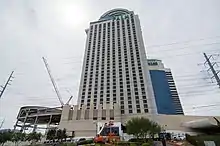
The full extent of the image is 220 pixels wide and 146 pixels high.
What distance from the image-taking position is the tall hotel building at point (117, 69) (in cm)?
11544

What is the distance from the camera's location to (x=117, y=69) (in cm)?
13075

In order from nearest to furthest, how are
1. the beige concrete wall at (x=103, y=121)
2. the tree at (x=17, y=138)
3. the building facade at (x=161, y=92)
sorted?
the tree at (x=17, y=138)
the beige concrete wall at (x=103, y=121)
the building facade at (x=161, y=92)

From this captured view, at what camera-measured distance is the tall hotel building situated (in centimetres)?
11544

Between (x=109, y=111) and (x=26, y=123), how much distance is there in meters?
61.7

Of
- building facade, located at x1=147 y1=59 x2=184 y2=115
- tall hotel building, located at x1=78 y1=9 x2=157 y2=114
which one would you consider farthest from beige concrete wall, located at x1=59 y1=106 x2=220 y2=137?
building facade, located at x1=147 y1=59 x2=184 y2=115

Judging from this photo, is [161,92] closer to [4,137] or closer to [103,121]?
[103,121]

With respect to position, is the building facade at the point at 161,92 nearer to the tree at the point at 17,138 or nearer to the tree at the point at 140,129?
the tree at the point at 140,129

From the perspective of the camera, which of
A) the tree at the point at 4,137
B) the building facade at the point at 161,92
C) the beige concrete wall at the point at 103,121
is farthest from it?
the building facade at the point at 161,92

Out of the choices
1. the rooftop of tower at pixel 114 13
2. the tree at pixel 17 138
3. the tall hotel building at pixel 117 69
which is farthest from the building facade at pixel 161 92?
the tree at pixel 17 138

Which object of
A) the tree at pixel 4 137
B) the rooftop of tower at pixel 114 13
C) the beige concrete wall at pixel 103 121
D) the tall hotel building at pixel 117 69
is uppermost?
the rooftop of tower at pixel 114 13

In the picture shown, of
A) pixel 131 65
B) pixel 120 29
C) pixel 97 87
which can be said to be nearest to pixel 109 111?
pixel 97 87

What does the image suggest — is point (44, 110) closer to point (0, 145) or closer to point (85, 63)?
point (85, 63)

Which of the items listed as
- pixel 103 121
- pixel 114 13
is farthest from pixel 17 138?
pixel 114 13

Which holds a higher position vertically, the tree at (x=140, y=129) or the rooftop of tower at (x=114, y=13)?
the rooftop of tower at (x=114, y=13)
